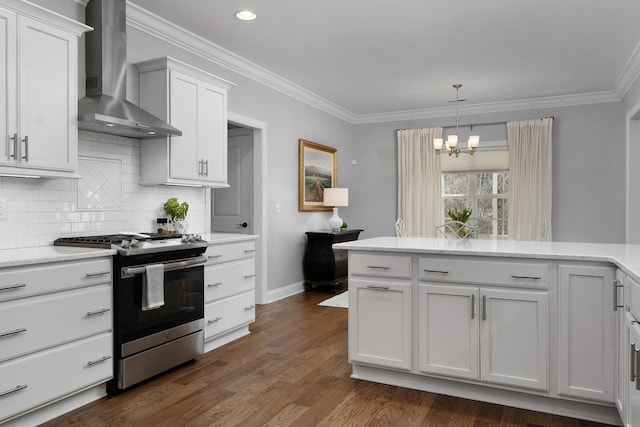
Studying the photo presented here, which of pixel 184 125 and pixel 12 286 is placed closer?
pixel 12 286

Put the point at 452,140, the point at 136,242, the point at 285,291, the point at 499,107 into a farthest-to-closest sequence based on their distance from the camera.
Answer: the point at 499,107, the point at 285,291, the point at 452,140, the point at 136,242

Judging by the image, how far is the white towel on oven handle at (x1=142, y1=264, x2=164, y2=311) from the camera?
2980 mm

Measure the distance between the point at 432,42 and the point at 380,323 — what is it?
2.82 m

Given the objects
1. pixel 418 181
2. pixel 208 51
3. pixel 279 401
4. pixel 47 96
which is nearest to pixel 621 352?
pixel 279 401

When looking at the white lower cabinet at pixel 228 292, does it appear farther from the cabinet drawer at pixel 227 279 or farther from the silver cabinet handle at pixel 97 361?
the silver cabinet handle at pixel 97 361

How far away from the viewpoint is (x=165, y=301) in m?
3.19

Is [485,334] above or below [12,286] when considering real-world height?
below

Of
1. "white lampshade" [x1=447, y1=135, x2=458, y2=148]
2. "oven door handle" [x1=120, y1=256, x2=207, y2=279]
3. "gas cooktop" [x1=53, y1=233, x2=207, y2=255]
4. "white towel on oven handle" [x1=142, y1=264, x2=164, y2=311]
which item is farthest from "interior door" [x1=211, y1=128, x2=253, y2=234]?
"white towel on oven handle" [x1=142, y1=264, x2=164, y2=311]

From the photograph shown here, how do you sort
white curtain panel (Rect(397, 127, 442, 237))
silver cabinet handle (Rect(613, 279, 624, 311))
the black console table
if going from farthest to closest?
white curtain panel (Rect(397, 127, 442, 237))
the black console table
silver cabinet handle (Rect(613, 279, 624, 311))

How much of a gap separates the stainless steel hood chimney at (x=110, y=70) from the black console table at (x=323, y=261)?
317 centimetres

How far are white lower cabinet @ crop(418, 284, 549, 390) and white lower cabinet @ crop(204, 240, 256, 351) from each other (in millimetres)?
1664

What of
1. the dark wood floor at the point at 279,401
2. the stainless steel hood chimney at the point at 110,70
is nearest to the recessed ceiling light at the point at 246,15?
the stainless steel hood chimney at the point at 110,70

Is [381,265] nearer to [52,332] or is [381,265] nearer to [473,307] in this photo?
[473,307]

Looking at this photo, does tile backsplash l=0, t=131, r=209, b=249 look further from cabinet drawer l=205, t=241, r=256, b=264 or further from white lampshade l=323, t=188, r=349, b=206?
white lampshade l=323, t=188, r=349, b=206
